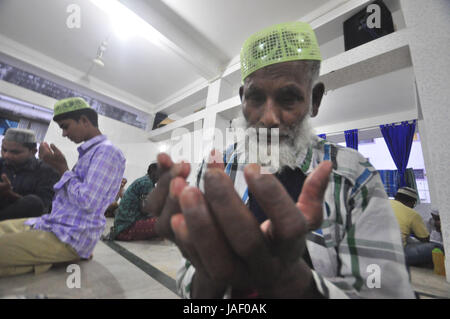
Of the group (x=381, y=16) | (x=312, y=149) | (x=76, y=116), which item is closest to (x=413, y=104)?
(x=381, y=16)

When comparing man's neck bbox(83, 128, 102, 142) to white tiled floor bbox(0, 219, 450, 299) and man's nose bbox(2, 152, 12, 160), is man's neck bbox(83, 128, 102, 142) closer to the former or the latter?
man's nose bbox(2, 152, 12, 160)

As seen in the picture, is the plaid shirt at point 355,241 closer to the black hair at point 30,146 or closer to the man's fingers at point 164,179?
the man's fingers at point 164,179

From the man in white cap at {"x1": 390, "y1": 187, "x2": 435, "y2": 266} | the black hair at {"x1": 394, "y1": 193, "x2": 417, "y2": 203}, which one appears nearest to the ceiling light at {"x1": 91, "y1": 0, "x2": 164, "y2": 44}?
the man in white cap at {"x1": 390, "y1": 187, "x2": 435, "y2": 266}

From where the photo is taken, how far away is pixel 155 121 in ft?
17.2

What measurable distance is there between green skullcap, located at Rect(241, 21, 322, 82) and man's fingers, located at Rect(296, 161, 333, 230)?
1.51ft

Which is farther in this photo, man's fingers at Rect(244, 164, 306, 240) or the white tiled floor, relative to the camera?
the white tiled floor

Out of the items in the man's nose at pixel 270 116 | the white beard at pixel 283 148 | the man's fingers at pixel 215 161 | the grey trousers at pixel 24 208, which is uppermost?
the man's nose at pixel 270 116

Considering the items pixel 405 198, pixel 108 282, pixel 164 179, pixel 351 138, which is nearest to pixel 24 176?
pixel 108 282

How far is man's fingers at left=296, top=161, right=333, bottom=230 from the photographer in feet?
0.92

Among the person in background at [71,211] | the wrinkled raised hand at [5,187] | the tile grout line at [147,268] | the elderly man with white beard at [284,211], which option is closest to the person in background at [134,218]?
the tile grout line at [147,268]

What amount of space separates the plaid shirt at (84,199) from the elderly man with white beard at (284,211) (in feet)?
2.52

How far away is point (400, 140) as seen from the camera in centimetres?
374

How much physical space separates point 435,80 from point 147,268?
2552 mm

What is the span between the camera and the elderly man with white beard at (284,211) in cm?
23
